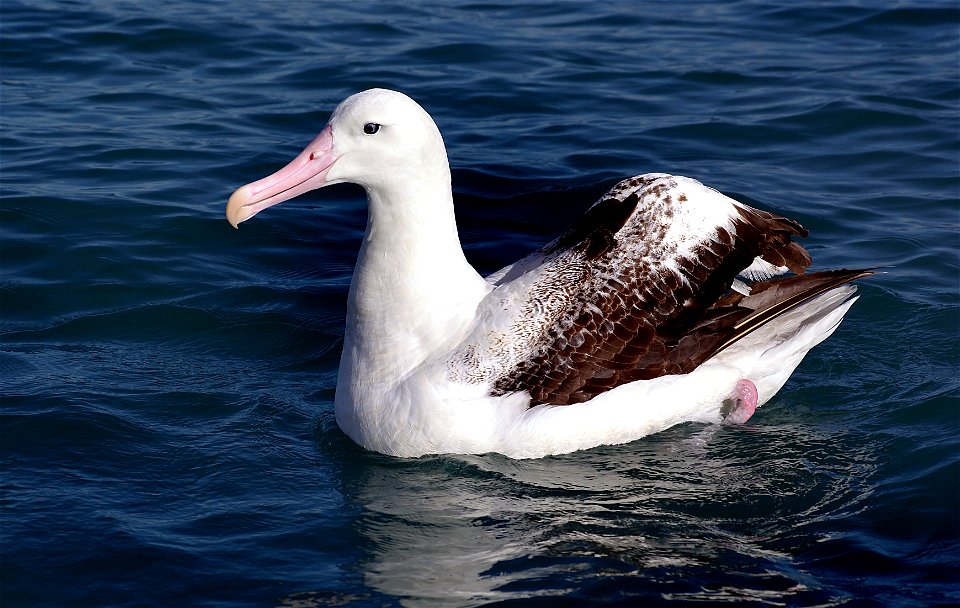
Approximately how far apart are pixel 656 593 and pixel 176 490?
2.53 m

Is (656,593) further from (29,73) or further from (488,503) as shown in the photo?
(29,73)

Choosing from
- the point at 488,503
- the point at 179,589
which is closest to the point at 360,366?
the point at 488,503

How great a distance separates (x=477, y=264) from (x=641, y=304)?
10.5 ft

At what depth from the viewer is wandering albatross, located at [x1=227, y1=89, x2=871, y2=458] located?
686 cm

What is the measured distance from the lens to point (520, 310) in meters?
7.07

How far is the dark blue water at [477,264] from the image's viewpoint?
6.23 m

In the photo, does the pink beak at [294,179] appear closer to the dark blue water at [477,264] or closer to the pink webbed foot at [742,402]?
the dark blue water at [477,264]

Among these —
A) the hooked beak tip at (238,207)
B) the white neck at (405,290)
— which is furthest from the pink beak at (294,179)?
the white neck at (405,290)

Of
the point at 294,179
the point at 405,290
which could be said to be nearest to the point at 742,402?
the point at 405,290

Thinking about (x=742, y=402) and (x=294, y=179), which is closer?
(x=294, y=179)

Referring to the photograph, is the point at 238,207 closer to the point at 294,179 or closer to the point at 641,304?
the point at 294,179

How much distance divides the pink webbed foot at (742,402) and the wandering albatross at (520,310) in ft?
0.06

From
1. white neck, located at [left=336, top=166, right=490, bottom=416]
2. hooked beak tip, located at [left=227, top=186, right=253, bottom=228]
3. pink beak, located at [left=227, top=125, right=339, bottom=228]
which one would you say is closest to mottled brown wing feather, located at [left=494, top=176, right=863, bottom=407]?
white neck, located at [left=336, top=166, right=490, bottom=416]

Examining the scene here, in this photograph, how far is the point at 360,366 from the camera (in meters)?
7.20
